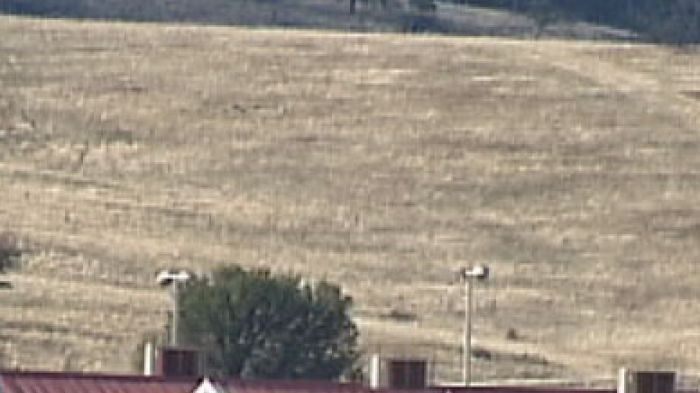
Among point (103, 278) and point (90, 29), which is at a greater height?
point (90, 29)

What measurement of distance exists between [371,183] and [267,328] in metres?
47.7

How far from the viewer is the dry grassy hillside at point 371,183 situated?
9231cm

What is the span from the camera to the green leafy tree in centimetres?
6750

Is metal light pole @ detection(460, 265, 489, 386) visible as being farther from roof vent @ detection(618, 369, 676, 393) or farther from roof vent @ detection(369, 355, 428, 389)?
roof vent @ detection(618, 369, 676, 393)

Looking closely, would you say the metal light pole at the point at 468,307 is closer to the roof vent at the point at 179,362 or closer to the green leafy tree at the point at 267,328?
the green leafy tree at the point at 267,328

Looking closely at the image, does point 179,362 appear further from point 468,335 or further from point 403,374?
point 468,335

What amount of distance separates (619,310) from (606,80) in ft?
126

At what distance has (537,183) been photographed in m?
117

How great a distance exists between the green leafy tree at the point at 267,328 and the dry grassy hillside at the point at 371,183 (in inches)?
314

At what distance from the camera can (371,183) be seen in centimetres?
11806

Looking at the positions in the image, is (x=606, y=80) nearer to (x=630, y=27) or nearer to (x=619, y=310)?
(x=630, y=27)

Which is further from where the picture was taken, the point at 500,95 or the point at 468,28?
the point at 468,28

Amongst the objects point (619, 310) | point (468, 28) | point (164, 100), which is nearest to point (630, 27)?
point (468, 28)

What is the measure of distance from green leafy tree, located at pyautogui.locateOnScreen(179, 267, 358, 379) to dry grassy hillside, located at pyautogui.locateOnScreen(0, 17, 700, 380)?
7.96m
